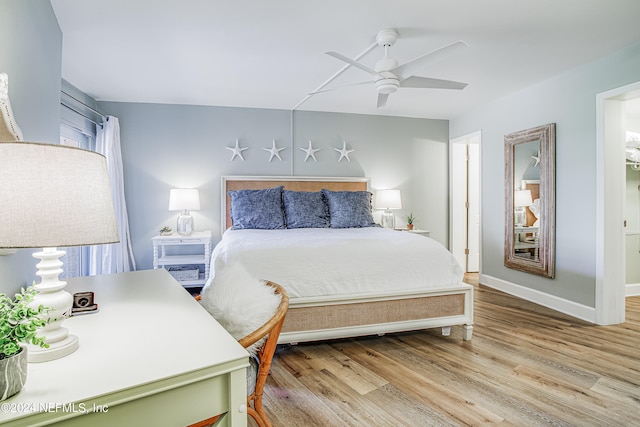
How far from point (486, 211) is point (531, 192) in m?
0.77

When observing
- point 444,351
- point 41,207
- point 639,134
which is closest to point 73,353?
point 41,207

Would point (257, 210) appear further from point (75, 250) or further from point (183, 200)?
point (75, 250)

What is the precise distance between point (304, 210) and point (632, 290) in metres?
3.99

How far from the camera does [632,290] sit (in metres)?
4.21

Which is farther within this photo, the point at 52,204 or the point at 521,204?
the point at 521,204

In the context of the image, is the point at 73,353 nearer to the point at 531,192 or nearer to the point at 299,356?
the point at 299,356

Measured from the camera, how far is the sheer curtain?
3.96 meters

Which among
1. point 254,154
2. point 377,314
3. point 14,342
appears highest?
point 254,154

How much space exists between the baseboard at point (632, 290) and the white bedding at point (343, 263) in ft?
9.43

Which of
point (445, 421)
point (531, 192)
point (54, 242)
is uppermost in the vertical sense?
point (531, 192)

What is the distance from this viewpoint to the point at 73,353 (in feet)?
2.89

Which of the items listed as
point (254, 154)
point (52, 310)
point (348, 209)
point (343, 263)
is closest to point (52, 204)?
point (52, 310)

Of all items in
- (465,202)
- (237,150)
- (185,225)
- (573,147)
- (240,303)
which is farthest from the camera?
(465,202)

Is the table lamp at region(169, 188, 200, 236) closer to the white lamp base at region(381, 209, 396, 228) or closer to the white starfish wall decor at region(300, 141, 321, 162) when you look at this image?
the white starfish wall decor at region(300, 141, 321, 162)
